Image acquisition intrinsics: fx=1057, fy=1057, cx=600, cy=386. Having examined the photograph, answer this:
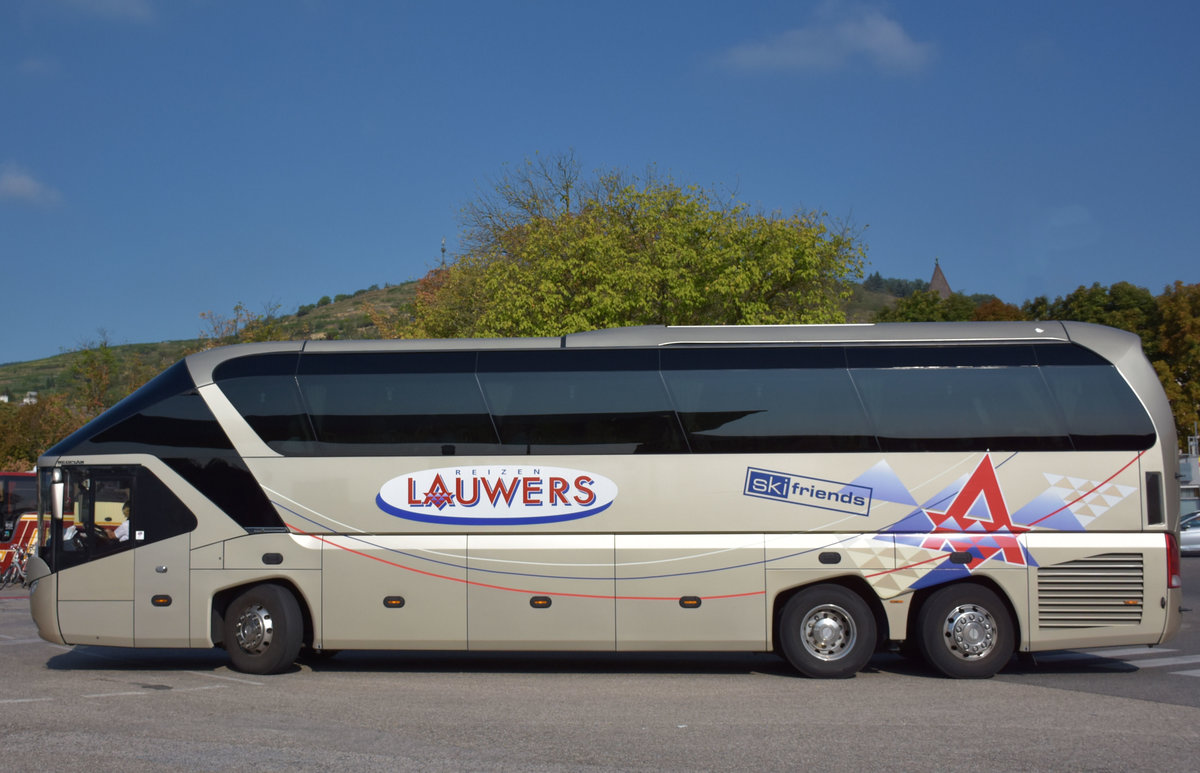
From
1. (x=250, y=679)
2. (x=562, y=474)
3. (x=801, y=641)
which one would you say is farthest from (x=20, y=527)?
(x=801, y=641)

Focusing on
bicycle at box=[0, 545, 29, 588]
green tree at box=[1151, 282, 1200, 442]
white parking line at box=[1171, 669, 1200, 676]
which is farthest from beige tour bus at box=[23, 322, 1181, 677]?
green tree at box=[1151, 282, 1200, 442]

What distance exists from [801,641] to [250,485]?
614 cm

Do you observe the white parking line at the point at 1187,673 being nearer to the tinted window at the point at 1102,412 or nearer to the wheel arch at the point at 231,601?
the tinted window at the point at 1102,412

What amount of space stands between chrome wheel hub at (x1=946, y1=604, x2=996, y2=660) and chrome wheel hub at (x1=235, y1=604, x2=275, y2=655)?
7.28m

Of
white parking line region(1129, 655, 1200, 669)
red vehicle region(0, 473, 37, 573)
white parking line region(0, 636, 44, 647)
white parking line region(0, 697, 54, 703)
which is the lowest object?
white parking line region(1129, 655, 1200, 669)

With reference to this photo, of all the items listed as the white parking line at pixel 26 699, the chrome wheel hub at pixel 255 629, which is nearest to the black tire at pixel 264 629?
the chrome wheel hub at pixel 255 629

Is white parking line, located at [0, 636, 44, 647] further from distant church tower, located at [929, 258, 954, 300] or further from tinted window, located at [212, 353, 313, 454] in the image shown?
distant church tower, located at [929, 258, 954, 300]

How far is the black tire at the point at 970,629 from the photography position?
11.1m

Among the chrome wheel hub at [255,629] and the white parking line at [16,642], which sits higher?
the chrome wheel hub at [255,629]

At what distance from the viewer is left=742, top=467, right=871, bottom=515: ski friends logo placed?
11.0m

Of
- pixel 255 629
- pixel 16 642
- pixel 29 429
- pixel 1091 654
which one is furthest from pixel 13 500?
pixel 29 429

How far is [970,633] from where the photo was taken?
11125 millimetres

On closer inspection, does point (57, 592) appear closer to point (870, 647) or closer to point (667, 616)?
point (667, 616)

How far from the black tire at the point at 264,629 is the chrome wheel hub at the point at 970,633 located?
7.00m
